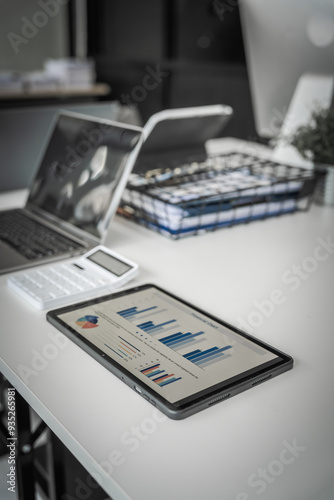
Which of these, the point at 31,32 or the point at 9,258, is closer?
the point at 9,258

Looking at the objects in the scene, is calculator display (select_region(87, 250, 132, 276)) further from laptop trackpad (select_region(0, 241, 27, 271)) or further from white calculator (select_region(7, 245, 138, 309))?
laptop trackpad (select_region(0, 241, 27, 271))

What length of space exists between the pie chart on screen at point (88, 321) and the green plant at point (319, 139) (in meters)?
0.83

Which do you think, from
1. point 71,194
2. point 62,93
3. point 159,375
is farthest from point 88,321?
point 62,93

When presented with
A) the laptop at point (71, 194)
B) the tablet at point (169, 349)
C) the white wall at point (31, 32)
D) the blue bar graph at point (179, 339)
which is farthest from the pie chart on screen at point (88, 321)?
the white wall at point (31, 32)

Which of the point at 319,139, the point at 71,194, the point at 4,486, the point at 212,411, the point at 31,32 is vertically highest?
the point at 31,32

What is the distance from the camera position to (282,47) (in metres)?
1.51

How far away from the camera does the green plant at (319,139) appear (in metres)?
1.38

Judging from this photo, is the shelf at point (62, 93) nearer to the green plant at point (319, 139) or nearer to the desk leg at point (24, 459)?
the green plant at point (319, 139)

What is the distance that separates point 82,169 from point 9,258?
0.30 m

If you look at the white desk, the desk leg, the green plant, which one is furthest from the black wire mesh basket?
the desk leg

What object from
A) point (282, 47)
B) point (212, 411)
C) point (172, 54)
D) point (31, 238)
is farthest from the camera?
point (172, 54)

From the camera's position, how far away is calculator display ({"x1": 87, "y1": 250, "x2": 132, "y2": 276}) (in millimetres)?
985

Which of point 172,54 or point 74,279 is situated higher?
point 172,54

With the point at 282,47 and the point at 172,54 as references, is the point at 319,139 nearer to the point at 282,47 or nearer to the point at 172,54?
the point at 282,47
